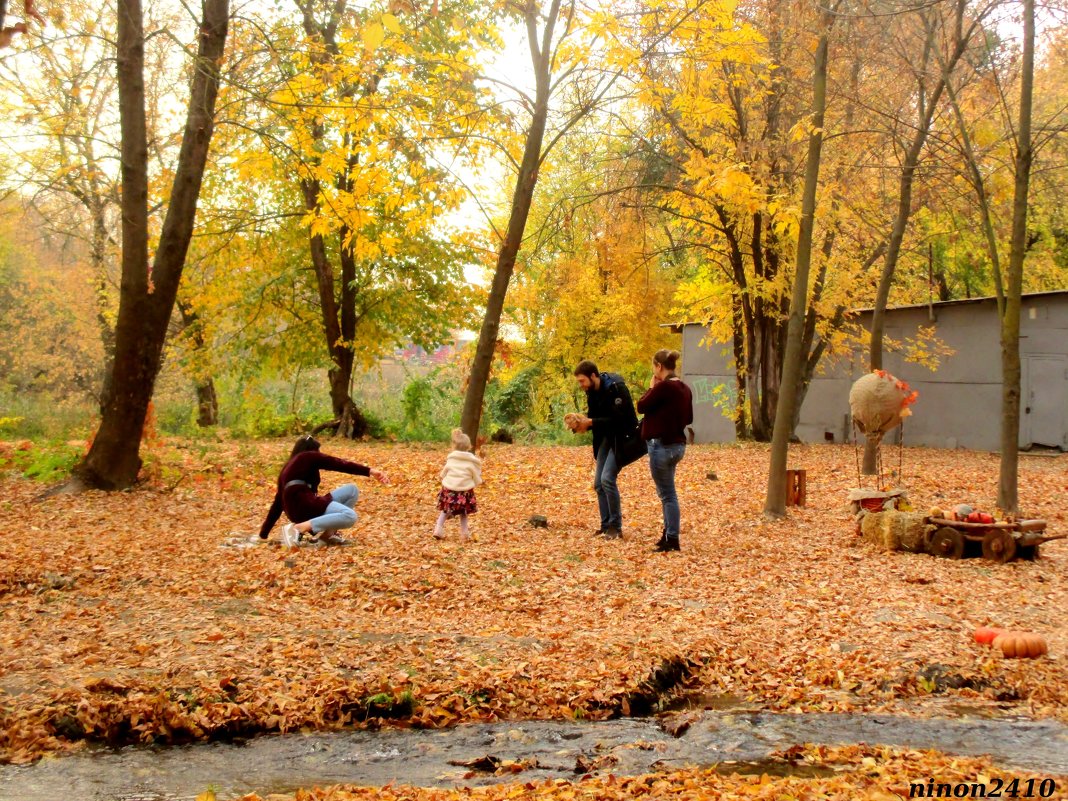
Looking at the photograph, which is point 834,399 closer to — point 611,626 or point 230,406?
point 230,406

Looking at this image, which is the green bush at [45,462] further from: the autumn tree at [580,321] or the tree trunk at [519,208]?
the autumn tree at [580,321]

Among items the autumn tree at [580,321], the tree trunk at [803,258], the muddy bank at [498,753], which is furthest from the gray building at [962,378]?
the muddy bank at [498,753]

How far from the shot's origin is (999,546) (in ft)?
32.1

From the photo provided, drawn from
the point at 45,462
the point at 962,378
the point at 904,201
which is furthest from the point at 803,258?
the point at 962,378

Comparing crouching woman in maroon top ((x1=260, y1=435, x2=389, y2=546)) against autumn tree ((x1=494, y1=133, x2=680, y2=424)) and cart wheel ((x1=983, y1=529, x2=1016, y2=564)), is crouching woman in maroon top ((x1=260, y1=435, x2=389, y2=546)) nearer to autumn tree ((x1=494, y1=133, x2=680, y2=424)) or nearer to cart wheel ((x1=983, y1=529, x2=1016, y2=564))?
cart wheel ((x1=983, y1=529, x2=1016, y2=564))

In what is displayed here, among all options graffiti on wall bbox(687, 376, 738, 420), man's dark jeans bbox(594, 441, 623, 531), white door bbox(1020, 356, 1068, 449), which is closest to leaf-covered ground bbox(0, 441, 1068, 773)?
man's dark jeans bbox(594, 441, 623, 531)

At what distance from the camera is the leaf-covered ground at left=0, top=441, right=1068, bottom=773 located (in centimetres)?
553

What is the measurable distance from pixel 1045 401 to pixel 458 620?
67.3ft

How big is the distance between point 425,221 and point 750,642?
7.98 meters

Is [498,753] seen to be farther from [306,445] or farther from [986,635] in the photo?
[306,445]

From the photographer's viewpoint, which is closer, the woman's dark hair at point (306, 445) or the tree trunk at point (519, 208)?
the woman's dark hair at point (306, 445)

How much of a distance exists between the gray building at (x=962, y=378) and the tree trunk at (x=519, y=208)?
15.2m

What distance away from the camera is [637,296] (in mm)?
36844

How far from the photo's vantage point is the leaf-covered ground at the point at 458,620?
218 inches
